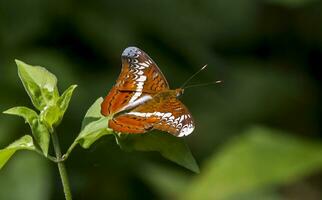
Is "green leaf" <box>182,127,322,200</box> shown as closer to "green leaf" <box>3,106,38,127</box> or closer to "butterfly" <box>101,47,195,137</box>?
"butterfly" <box>101,47,195,137</box>

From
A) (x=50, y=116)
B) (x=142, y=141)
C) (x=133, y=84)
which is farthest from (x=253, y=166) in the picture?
(x=50, y=116)

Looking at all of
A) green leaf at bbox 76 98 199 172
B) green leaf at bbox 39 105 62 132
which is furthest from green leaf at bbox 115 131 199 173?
green leaf at bbox 39 105 62 132

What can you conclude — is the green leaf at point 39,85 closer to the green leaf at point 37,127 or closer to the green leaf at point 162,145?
the green leaf at point 37,127

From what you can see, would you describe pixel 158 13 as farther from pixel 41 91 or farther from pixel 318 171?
pixel 41 91

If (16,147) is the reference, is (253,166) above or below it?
below

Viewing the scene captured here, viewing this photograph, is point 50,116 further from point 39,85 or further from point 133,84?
point 133,84

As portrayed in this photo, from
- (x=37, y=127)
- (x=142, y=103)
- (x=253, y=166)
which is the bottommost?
(x=253, y=166)

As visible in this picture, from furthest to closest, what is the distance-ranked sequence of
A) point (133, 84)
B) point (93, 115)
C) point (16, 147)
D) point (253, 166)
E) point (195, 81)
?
point (195, 81), point (253, 166), point (133, 84), point (93, 115), point (16, 147)
